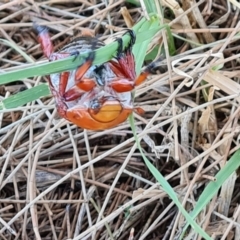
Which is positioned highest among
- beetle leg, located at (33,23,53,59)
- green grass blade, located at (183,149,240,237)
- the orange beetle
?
beetle leg, located at (33,23,53,59)

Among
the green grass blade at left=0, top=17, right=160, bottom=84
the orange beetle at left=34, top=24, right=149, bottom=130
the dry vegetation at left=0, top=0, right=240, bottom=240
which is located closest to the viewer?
the green grass blade at left=0, top=17, right=160, bottom=84

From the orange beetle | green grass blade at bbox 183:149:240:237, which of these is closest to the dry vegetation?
green grass blade at bbox 183:149:240:237

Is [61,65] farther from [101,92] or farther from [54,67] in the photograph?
[101,92]

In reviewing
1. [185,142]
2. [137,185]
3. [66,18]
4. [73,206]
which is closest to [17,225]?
[73,206]

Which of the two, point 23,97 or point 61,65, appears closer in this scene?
point 61,65

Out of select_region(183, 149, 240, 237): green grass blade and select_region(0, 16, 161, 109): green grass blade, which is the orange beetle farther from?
select_region(183, 149, 240, 237): green grass blade

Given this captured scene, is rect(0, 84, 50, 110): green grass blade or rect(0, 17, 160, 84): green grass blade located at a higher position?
rect(0, 17, 160, 84): green grass blade

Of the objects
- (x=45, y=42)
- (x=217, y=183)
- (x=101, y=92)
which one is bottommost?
(x=217, y=183)

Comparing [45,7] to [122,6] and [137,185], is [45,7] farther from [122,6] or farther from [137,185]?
[137,185]

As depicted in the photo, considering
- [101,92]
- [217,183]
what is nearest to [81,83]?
[101,92]
